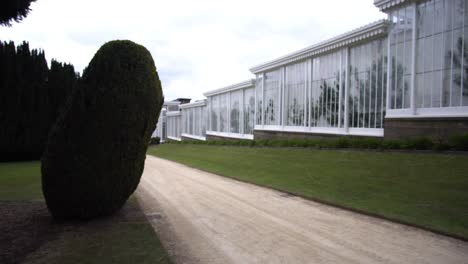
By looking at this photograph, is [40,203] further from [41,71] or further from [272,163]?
[41,71]

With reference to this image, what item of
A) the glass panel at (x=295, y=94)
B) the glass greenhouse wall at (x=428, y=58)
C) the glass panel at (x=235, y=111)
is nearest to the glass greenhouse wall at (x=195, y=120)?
the glass panel at (x=235, y=111)

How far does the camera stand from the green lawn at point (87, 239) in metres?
4.97

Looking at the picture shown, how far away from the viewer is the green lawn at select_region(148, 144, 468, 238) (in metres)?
7.42

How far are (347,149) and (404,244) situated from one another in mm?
11072

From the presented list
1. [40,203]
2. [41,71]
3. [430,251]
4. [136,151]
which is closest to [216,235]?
[136,151]

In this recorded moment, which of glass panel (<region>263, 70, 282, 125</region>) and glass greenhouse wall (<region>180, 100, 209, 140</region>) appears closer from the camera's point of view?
glass panel (<region>263, 70, 282, 125</region>)

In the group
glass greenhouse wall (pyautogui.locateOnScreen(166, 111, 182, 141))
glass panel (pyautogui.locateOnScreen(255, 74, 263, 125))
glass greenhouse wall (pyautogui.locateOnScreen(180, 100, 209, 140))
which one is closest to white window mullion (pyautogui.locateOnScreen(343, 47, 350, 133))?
glass panel (pyautogui.locateOnScreen(255, 74, 263, 125))

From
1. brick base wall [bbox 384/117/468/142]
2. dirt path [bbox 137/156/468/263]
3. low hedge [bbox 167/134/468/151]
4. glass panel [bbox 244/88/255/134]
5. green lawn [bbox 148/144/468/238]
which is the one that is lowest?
dirt path [bbox 137/156/468/263]

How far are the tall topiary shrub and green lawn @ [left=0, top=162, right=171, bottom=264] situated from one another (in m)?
0.44

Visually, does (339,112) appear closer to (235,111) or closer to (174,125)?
(235,111)

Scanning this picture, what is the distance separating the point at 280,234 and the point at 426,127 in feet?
37.7

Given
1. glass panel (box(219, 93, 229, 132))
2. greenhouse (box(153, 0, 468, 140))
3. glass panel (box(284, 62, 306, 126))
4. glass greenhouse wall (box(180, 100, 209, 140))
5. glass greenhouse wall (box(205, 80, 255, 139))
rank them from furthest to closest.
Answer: glass greenhouse wall (box(180, 100, 209, 140)), glass panel (box(219, 93, 229, 132)), glass greenhouse wall (box(205, 80, 255, 139)), glass panel (box(284, 62, 306, 126)), greenhouse (box(153, 0, 468, 140))

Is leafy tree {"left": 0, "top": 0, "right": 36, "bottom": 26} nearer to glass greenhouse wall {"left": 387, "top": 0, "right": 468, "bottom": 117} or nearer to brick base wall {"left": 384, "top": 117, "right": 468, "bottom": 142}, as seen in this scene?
brick base wall {"left": 384, "top": 117, "right": 468, "bottom": 142}

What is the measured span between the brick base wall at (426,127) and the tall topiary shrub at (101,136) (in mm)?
11602
